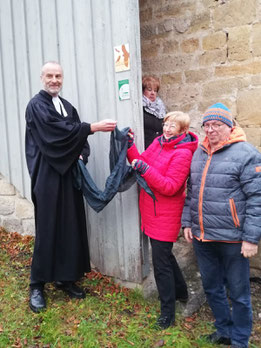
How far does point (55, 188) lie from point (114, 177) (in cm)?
56

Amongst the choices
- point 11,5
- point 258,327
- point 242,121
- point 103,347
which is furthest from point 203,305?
point 11,5

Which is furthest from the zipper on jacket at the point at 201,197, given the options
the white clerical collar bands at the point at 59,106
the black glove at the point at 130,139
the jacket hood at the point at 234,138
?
the white clerical collar bands at the point at 59,106

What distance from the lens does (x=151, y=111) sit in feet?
14.2

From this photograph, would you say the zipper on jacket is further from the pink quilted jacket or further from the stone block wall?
the stone block wall

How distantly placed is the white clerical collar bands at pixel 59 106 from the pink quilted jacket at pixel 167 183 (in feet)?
2.89

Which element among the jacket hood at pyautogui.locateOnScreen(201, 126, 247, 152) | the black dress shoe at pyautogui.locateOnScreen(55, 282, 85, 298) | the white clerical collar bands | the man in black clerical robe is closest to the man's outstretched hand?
the man in black clerical robe

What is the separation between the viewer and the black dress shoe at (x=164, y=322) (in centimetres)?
308

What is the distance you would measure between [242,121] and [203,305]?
2.18 meters

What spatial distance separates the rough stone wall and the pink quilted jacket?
58.6 inches

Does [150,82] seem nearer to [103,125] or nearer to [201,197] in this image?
[103,125]

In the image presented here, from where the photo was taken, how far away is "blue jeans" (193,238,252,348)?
2.70m

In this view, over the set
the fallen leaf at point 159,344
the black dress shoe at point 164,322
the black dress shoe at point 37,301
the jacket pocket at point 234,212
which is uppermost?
the jacket pocket at point 234,212

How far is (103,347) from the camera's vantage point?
285 centimetres

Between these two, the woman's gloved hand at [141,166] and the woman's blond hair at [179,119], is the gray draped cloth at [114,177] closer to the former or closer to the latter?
the woman's gloved hand at [141,166]
